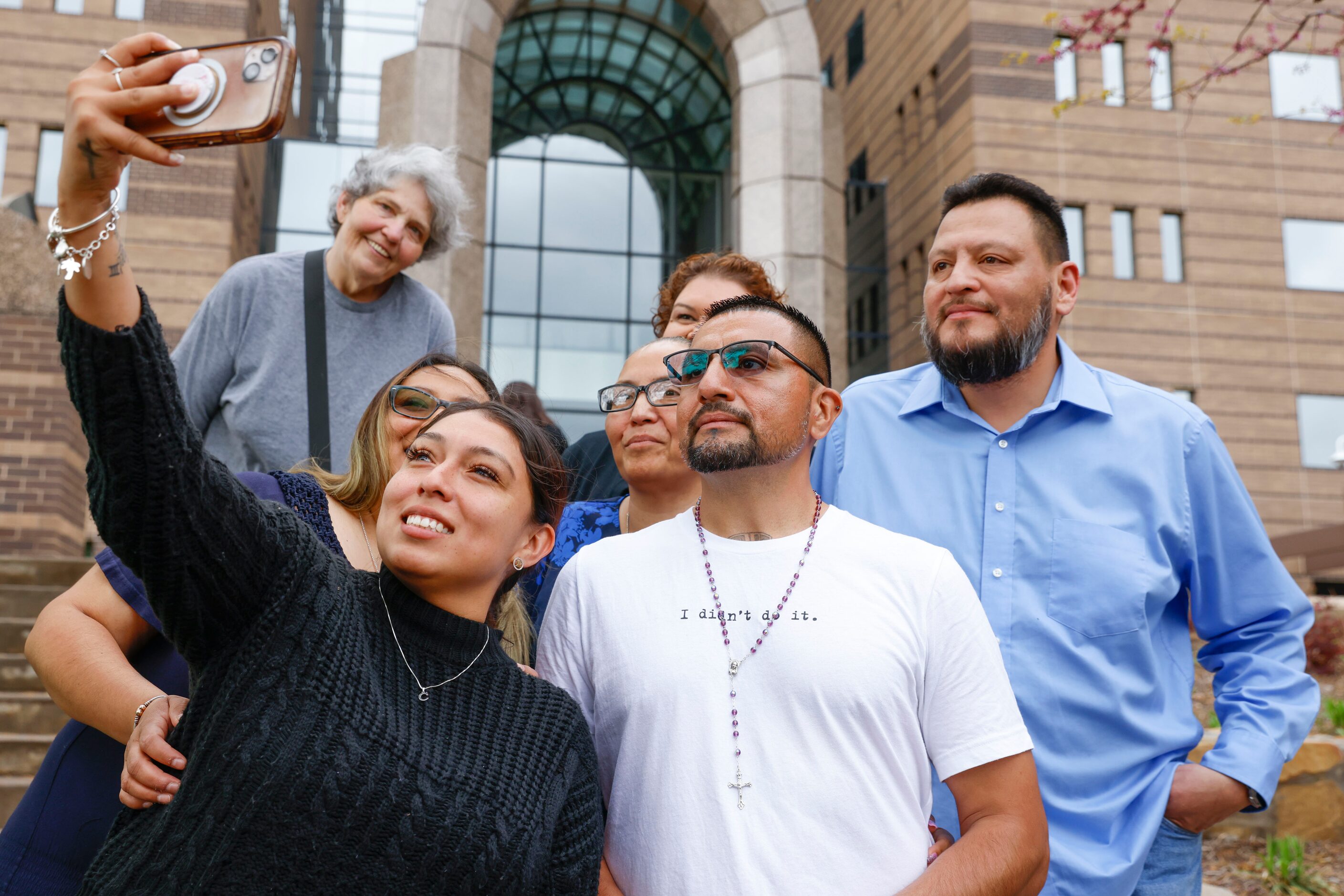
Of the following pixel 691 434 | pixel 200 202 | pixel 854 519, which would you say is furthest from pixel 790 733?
pixel 200 202

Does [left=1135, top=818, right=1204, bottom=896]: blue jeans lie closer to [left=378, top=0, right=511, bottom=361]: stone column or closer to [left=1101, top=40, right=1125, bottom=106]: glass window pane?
[left=378, top=0, right=511, bottom=361]: stone column

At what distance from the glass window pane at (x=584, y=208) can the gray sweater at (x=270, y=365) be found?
1836cm

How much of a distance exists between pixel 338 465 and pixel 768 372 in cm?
174

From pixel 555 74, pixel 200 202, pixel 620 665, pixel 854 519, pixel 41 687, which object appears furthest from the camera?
pixel 555 74

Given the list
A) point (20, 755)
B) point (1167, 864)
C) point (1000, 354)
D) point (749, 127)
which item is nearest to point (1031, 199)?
point (1000, 354)

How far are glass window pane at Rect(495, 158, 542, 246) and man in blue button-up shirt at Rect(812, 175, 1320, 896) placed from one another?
1924 centimetres

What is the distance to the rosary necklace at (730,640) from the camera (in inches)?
86.7

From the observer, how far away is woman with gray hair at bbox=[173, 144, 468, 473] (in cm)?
364

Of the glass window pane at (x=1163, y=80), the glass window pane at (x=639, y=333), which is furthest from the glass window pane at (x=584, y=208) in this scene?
the glass window pane at (x=1163, y=80)

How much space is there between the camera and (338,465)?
365 cm

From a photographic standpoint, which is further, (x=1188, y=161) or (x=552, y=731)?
(x=1188, y=161)

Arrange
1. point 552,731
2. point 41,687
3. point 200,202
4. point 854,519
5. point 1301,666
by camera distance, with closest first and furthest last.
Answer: point 552,731
point 854,519
point 1301,666
point 41,687
point 200,202

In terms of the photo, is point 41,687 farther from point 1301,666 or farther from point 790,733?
point 1301,666

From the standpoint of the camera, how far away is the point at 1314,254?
883 inches
